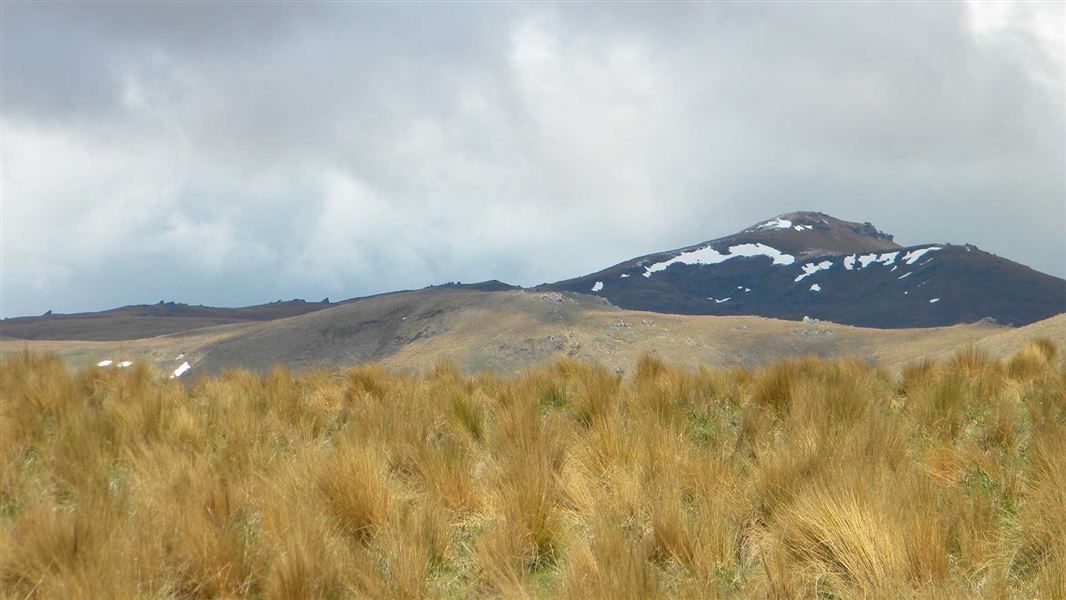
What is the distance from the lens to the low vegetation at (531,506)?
296 cm

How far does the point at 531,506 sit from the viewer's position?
12.0 ft

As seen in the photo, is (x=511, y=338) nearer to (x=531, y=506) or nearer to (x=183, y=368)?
(x=183, y=368)

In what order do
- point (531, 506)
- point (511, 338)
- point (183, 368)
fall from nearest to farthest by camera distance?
point (531, 506) → point (511, 338) → point (183, 368)

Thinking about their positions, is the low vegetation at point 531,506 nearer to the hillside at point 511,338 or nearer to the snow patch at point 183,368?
the hillside at point 511,338

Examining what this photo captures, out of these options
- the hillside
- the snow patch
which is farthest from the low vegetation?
the snow patch

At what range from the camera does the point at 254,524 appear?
371cm

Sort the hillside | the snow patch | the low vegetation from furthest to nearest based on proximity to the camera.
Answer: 1. the snow patch
2. the hillside
3. the low vegetation

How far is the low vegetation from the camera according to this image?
2.96 metres

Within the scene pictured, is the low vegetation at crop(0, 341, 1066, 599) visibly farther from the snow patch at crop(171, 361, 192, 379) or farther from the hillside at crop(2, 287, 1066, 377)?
A: the snow patch at crop(171, 361, 192, 379)

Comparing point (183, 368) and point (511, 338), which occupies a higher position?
point (511, 338)

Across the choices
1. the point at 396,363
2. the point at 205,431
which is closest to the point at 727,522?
the point at 205,431

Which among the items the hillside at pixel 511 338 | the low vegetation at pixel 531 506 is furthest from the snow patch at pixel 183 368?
the low vegetation at pixel 531 506

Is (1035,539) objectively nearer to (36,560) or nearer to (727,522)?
(727,522)

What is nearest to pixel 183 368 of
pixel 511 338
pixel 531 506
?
pixel 511 338
